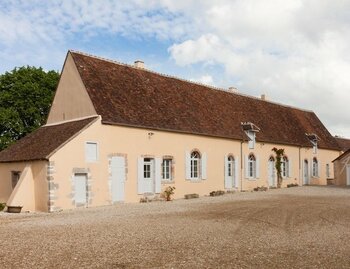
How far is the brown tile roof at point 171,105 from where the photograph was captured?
2020 cm

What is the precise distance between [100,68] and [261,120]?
12.7m

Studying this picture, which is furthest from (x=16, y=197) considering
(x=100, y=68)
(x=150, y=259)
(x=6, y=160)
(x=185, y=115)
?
(x=150, y=259)

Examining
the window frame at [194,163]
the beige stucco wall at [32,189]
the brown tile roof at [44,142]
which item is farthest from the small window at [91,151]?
the window frame at [194,163]

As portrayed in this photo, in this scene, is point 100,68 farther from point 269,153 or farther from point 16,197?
Result: point 269,153

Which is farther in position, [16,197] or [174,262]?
[16,197]

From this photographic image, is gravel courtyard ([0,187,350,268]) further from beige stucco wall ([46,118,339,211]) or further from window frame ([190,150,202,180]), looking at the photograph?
window frame ([190,150,202,180])

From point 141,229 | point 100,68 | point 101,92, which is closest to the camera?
point 141,229

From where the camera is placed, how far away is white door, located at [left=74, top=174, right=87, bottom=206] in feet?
58.4

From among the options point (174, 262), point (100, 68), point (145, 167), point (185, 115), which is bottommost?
point (174, 262)

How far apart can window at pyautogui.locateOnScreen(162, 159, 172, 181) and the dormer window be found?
696 centimetres

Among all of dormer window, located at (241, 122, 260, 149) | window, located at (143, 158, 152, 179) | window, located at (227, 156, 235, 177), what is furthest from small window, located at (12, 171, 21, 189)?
dormer window, located at (241, 122, 260, 149)

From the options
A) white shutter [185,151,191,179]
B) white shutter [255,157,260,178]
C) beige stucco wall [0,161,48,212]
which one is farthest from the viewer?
white shutter [255,157,260,178]

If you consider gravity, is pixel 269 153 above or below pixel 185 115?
below

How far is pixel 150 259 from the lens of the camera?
757 cm
